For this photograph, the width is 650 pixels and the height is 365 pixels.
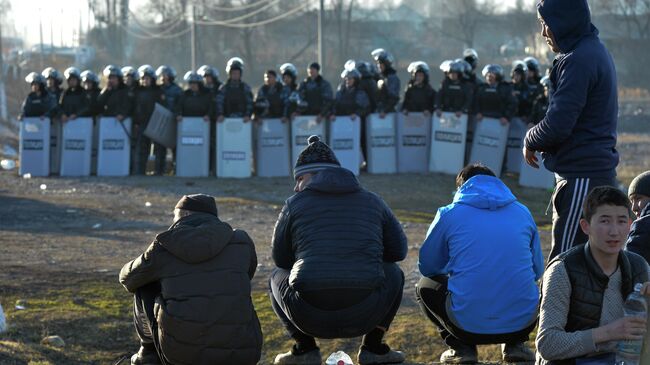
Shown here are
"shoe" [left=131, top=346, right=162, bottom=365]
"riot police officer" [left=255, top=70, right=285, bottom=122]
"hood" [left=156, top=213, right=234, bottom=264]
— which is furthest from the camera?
"riot police officer" [left=255, top=70, right=285, bottom=122]

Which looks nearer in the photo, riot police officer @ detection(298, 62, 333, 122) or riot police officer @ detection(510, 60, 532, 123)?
riot police officer @ detection(510, 60, 532, 123)

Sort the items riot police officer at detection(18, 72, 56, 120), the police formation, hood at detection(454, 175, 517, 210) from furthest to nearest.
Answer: riot police officer at detection(18, 72, 56, 120)
the police formation
hood at detection(454, 175, 517, 210)

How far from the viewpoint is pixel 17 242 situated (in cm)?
1599

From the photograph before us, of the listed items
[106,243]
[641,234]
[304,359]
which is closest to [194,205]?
[304,359]

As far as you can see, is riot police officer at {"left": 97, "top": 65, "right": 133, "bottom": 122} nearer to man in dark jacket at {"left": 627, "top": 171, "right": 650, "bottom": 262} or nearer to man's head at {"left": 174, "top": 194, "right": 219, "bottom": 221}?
man's head at {"left": 174, "top": 194, "right": 219, "bottom": 221}

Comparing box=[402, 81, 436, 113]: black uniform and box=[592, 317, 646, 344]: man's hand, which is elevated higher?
box=[402, 81, 436, 113]: black uniform

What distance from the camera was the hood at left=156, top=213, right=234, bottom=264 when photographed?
24.6 ft

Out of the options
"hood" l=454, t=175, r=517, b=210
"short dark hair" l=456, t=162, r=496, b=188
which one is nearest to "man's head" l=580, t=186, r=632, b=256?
"hood" l=454, t=175, r=517, b=210

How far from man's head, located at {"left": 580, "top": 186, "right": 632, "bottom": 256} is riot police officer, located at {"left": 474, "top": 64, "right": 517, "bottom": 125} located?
53.9 feet

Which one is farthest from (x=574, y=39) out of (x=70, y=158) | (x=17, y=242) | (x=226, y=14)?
(x=226, y=14)

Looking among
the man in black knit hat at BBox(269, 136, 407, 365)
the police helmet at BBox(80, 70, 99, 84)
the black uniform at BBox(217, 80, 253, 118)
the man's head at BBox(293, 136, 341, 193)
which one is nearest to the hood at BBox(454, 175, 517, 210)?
the man in black knit hat at BBox(269, 136, 407, 365)

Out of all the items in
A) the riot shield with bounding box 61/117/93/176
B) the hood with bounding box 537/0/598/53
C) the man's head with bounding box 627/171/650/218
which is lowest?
the riot shield with bounding box 61/117/93/176

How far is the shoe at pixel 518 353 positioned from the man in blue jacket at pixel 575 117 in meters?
0.99

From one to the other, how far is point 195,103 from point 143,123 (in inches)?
45.7
